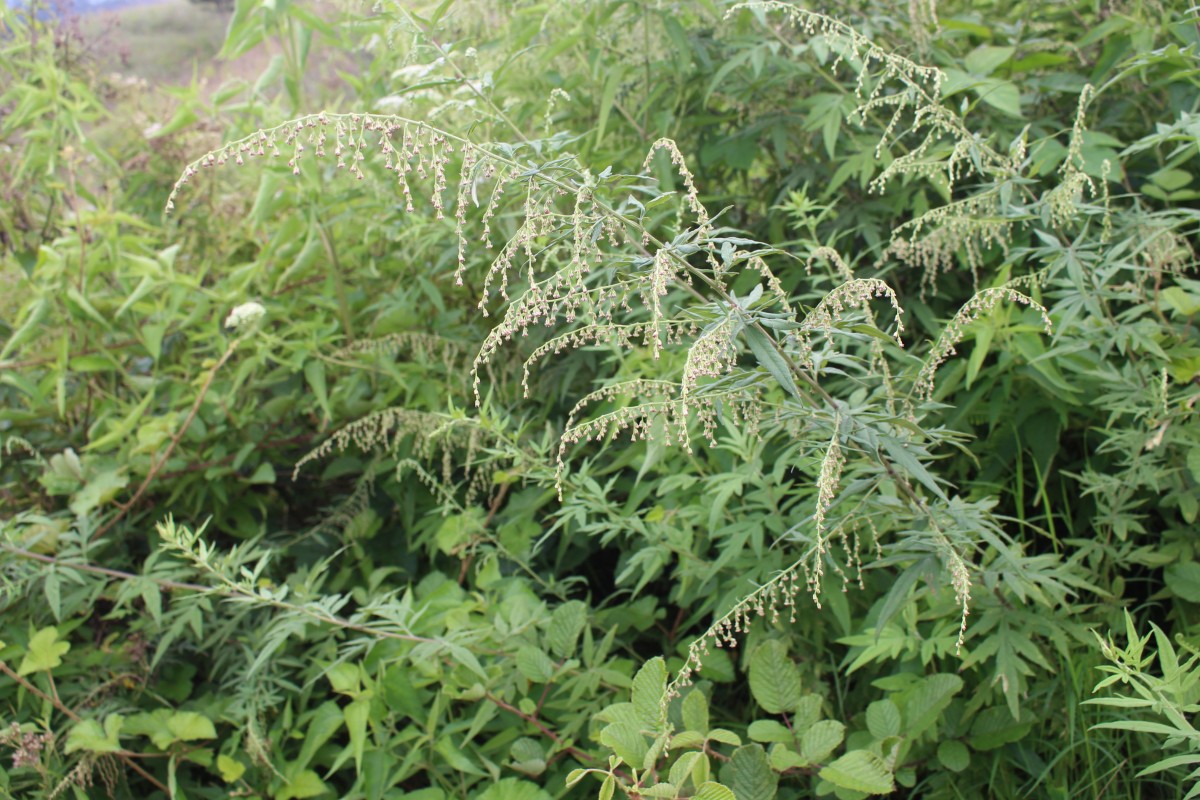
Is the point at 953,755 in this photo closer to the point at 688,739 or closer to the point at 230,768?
the point at 688,739

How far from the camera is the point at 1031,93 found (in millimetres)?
2502

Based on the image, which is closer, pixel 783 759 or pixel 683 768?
pixel 683 768

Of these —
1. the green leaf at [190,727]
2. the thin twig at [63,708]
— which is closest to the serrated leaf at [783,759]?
the green leaf at [190,727]

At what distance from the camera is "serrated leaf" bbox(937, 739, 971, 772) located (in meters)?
1.66

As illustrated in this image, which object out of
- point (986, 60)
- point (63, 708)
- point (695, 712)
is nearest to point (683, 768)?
point (695, 712)

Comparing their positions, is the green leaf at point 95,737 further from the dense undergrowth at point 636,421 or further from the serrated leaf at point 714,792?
the serrated leaf at point 714,792

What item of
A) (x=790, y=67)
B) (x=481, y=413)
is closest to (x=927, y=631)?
(x=481, y=413)

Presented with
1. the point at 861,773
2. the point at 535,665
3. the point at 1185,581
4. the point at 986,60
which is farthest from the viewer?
the point at 986,60

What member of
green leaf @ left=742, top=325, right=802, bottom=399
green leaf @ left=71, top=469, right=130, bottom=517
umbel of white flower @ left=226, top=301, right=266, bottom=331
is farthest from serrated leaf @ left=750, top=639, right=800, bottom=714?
green leaf @ left=71, top=469, right=130, bottom=517

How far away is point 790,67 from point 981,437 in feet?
3.24

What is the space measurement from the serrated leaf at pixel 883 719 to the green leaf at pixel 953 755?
10cm

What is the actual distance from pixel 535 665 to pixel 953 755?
2.48 ft

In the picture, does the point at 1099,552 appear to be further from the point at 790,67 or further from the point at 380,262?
the point at 380,262

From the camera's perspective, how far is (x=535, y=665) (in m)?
1.83
